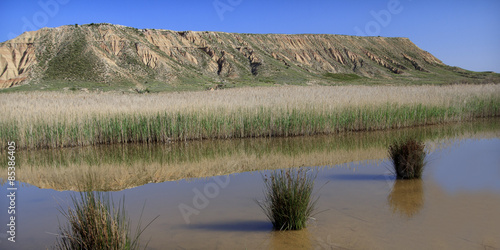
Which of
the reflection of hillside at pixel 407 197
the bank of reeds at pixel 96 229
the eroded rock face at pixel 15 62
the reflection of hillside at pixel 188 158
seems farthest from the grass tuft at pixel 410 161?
the eroded rock face at pixel 15 62

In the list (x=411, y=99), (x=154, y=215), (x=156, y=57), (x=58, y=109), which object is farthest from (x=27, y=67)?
(x=154, y=215)

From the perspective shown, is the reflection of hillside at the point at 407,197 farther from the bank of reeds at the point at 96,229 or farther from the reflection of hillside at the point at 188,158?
the bank of reeds at the point at 96,229

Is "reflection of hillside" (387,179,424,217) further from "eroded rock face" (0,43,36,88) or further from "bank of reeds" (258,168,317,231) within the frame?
"eroded rock face" (0,43,36,88)

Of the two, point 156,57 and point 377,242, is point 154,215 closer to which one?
point 377,242

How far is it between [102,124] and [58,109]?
4.69ft

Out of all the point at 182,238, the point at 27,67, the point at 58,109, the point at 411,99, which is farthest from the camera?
the point at 27,67

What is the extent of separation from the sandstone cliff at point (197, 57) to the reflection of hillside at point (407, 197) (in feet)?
141

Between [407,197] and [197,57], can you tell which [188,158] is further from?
[197,57]

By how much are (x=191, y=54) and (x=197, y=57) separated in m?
1.13

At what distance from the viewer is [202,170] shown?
8.82m

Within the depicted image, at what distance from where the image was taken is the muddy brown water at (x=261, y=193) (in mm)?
4918

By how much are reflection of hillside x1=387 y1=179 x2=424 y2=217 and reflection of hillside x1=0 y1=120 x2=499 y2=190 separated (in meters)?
2.22

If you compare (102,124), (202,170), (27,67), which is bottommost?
(202,170)

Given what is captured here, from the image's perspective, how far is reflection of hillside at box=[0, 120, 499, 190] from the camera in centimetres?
851
